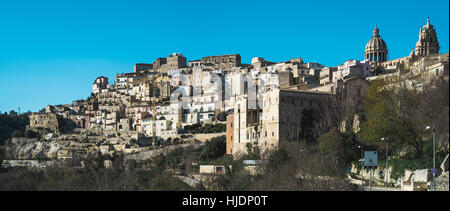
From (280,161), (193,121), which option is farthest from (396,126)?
(193,121)

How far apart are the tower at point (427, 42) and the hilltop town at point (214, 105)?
13 cm

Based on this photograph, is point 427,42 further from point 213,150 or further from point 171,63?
point 171,63

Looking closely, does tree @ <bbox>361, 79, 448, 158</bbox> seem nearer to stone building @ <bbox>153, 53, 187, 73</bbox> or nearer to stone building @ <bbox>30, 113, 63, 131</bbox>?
stone building @ <bbox>30, 113, 63, 131</bbox>

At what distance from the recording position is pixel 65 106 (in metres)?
108

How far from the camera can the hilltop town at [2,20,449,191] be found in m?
49.8

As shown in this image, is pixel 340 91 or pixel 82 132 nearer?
pixel 340 91

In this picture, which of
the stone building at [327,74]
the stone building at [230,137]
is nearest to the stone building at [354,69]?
the stone building at [327,74]

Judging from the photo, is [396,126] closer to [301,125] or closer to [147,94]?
[301,125]

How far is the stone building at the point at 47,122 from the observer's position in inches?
3674

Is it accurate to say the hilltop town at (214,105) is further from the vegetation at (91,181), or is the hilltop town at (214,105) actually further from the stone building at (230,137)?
the vegetation at (91,181)

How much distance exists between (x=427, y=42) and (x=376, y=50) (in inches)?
295

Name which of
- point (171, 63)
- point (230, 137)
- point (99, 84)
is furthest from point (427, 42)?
point (99, 84)

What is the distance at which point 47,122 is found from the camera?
3711 inches
